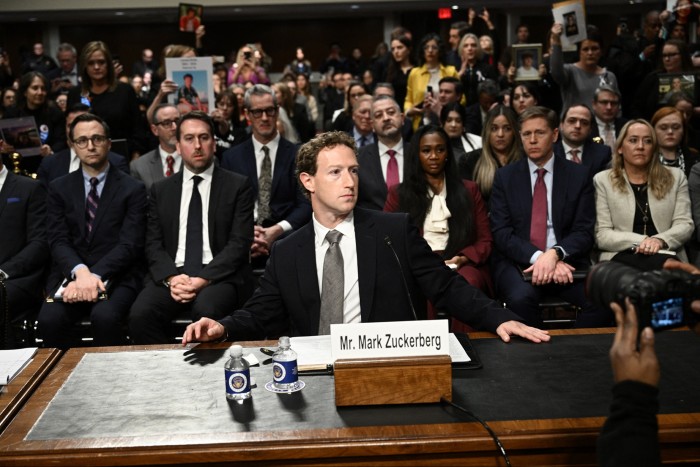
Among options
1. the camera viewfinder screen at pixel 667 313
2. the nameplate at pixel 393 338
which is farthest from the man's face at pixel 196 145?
the camera viewfinder screen at pixel 667 313

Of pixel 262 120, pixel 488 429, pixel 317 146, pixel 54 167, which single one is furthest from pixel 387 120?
pixel 488 429

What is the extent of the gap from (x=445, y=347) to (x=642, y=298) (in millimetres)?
624

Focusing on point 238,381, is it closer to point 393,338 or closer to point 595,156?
point 393,338

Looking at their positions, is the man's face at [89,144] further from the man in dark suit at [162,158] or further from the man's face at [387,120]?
the man's face at [387,120]

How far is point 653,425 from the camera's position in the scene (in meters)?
1.47

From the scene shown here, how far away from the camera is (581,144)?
4887 mm

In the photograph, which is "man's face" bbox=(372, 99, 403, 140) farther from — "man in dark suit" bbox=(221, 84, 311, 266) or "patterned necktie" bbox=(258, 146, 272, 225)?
"patterned necktie" bbox=(258, 146, 272, 225)

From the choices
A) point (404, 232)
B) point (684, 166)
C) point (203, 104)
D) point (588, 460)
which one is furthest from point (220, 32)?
point (588, 460)

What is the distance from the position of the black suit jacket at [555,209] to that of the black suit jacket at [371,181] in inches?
27.6

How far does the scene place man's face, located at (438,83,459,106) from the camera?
609 cm

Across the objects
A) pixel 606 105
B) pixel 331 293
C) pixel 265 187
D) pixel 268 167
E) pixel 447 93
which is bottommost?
pixel 331 293

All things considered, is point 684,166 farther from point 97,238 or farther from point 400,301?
point 97,238

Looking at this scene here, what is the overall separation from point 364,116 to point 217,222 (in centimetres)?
206

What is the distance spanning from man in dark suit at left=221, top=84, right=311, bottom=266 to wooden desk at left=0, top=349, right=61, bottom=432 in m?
2.24
